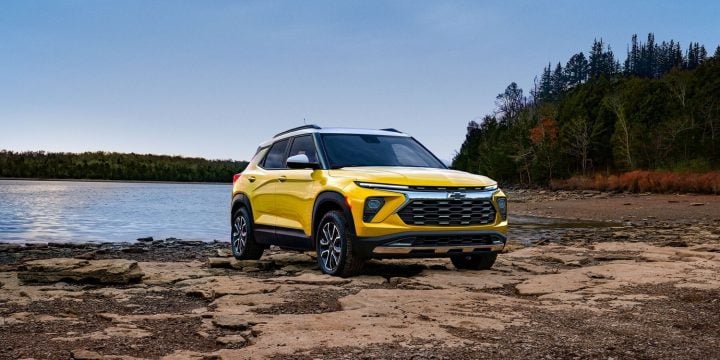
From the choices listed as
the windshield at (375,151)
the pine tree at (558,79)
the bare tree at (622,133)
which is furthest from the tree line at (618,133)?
the pine tree at (558,79)

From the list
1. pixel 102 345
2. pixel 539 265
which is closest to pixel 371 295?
pixel 102 345

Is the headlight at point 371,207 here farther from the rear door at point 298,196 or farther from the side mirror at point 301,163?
the side mirror at point 301,163

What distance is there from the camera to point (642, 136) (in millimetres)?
77938

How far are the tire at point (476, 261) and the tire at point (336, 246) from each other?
1761mm

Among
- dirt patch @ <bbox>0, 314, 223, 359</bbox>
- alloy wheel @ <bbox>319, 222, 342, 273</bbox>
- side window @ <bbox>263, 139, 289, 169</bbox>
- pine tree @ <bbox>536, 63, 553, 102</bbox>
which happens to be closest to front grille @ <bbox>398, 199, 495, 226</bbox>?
alloy wheel @ <bbox>319, 222, 342, 273</bbox>

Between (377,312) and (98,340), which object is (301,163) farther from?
(98,340)

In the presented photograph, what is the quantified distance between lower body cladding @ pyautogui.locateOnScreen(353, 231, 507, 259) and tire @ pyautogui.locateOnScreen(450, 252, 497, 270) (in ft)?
2.40

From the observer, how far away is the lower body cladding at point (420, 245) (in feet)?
29.1

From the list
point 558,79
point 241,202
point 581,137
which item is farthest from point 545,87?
point 241,202

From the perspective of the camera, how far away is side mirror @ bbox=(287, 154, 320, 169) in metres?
9.66

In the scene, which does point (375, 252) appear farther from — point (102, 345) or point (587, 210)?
point (587, 210)

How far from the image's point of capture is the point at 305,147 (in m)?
10.6

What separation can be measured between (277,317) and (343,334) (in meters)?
0.97

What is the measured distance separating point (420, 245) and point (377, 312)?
92.9 inches
